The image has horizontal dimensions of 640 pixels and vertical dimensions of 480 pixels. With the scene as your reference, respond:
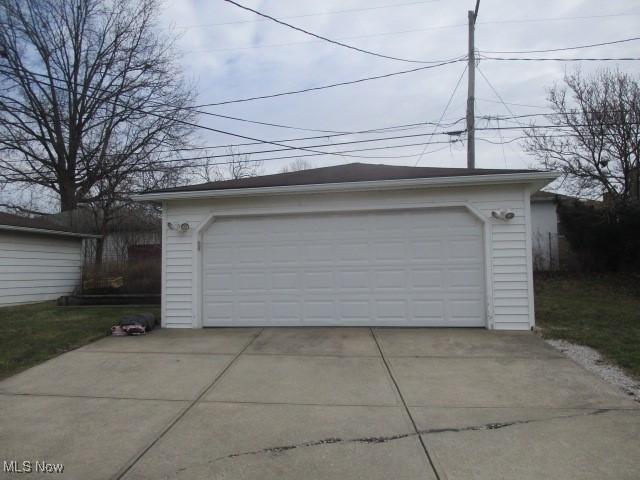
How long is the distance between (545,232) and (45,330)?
58.9ft

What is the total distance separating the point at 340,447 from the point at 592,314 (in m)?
8.03

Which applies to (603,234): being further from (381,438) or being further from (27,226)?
(27,226)

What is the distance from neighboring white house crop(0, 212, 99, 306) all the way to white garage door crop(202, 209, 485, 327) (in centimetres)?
785

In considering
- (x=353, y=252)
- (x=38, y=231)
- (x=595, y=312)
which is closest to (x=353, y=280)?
(x=353, y=252)

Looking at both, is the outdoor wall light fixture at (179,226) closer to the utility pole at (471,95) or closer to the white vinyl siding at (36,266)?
the white vinyl siding at (36,266)

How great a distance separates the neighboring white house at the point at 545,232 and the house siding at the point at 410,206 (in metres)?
10.4

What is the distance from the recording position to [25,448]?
3289mm

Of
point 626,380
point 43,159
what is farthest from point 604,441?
point 43,159

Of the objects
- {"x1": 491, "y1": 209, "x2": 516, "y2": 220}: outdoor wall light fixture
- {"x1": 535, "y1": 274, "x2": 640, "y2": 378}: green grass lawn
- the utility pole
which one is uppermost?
the utility pole

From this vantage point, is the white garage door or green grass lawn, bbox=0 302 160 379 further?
the white garage door

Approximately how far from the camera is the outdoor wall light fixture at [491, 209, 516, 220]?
24.4 feet

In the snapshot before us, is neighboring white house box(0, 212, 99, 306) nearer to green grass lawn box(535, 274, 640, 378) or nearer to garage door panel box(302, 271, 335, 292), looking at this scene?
garage door panel box(302, 271, 335, 292)

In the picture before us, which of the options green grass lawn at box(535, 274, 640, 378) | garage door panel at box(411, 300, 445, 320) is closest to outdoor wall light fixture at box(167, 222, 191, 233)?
garage door panel at box(411, 300, 445, 320)

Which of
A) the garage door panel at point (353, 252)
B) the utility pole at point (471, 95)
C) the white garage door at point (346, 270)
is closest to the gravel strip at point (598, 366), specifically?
the white garage door at point (346, 270)
